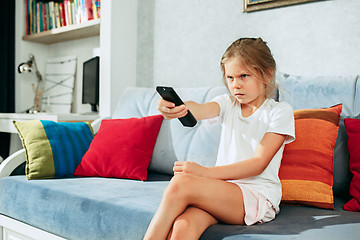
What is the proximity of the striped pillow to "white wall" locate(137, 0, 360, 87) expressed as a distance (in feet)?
2.82

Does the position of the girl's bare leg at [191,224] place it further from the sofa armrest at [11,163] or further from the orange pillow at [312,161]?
the sofa armrest at [11,163]

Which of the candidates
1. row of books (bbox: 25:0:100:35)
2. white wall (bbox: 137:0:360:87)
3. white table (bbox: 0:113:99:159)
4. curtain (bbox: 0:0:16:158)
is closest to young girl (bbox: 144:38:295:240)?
white wall (bbox: 137:0:360:87)

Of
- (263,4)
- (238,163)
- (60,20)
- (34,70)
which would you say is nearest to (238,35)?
(263,4)

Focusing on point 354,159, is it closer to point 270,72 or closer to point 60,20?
point 270,72

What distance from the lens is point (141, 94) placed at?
84.3 inches

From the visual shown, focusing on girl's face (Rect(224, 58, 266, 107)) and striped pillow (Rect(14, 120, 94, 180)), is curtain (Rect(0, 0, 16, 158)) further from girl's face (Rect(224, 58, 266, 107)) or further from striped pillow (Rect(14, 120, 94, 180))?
girl's face (Rect(224, 58, 266, 107))

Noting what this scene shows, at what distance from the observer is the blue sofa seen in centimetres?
109

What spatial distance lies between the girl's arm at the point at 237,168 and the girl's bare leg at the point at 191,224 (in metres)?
0.13

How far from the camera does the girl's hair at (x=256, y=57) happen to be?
4.24 ft

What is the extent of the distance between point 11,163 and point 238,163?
3.94ft

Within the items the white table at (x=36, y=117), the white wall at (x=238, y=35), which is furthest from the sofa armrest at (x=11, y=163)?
the white wall at (x=238, y=35)

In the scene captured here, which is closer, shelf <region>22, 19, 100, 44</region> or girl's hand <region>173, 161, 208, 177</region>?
girl's hand <region>173, 161, 208, 177</region>

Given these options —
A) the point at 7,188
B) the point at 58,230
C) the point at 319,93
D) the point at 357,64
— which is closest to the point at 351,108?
the point at 319,93

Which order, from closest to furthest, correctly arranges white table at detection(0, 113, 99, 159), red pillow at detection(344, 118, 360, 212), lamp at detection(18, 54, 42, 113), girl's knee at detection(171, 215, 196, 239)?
girl's knee at detection(171, 215, 196, 239)
red pillow at detection(344, 118, 360, 212)
white table at detection(0, 113, 99, 159)
lamp at detection(18, 54, 42, 113)
